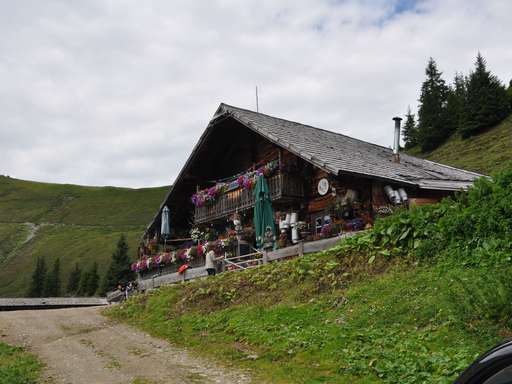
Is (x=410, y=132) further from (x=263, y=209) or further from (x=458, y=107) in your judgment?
(x=263, y=209)

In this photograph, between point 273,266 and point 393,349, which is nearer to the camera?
point 393,349

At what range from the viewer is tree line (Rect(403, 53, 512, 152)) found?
6347cm

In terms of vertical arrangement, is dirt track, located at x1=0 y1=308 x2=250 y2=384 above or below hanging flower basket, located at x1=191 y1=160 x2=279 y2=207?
below

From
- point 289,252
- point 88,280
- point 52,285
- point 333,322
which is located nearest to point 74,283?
point 52,285

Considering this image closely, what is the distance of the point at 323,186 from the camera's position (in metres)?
21.1

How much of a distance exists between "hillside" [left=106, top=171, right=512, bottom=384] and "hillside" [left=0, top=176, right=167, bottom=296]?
75540mm

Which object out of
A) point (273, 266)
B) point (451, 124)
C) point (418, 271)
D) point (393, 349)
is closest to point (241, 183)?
point (273, 266)

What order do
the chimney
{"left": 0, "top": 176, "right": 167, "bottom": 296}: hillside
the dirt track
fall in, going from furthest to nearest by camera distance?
1. {"left": 0, "top": 176, "right": 167, "bottom": 296}: hillside
2. the chimney
3. the dirt track

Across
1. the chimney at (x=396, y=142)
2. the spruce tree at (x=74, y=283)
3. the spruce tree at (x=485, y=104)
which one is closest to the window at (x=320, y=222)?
the chimney at (x=396, y=142)

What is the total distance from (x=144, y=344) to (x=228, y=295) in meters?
2.97

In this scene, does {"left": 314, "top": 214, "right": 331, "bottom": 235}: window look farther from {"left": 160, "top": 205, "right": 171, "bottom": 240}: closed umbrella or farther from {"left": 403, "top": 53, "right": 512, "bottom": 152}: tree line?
{"left": 403, "top": 53, "right": 512, "bottom": 152}: tree line

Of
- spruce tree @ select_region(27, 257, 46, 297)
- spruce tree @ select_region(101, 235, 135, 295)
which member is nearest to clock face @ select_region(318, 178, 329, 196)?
spruce tree @ select_region(101, 235, 135, 295)

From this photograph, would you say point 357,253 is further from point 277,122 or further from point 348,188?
point 277,122

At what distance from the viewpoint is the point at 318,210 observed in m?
22.0
